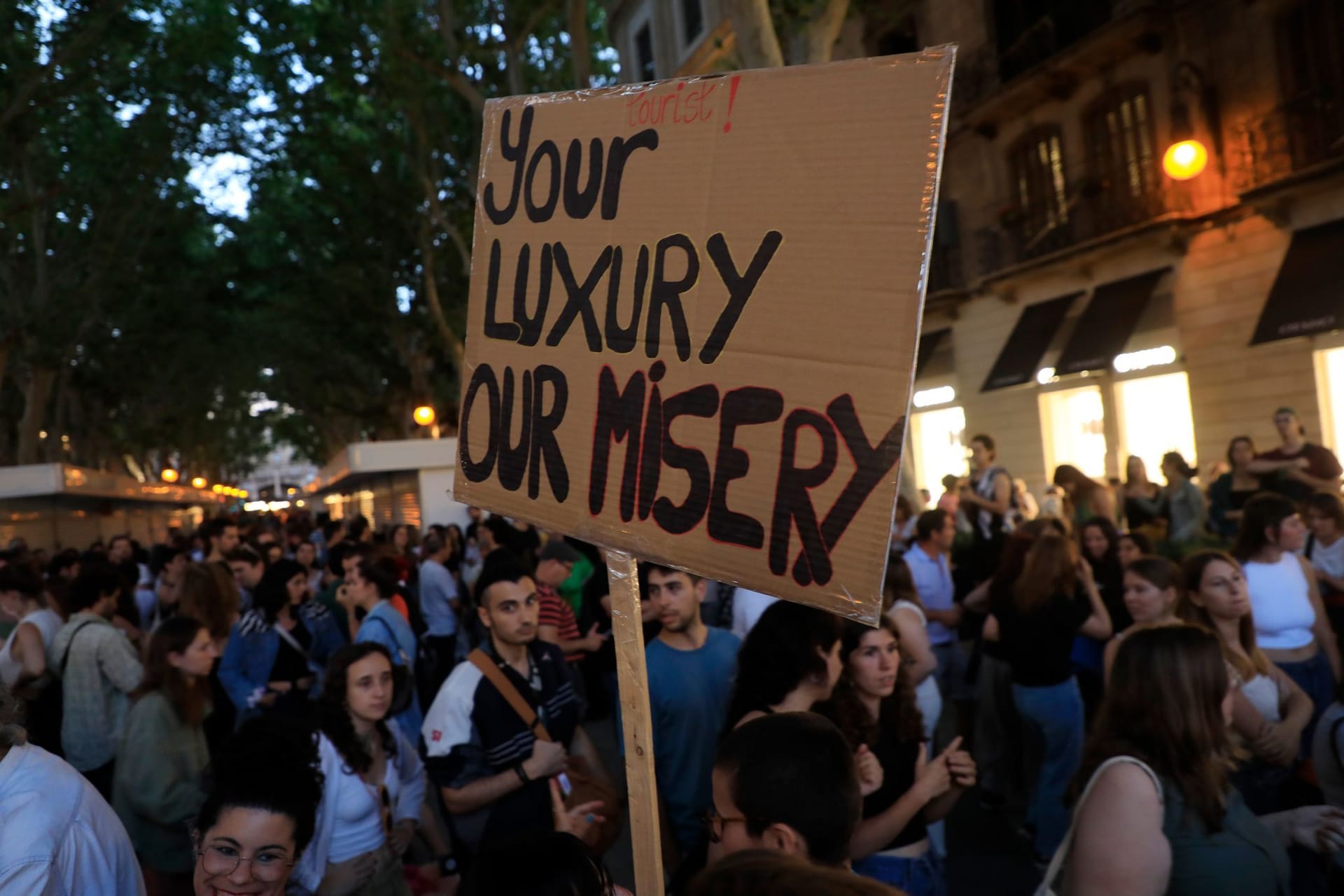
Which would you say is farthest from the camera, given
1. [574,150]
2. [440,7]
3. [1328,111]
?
[440,7]

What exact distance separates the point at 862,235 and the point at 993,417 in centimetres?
2106

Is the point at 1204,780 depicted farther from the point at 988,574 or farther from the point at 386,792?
the point at 988,574

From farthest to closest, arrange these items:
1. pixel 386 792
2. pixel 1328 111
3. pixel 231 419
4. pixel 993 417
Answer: pixel 231 419 < pixel 993 417 < pixel 1328 111 < pixel 386 792

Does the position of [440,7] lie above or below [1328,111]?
above

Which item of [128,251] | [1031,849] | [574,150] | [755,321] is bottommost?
[1031,849]

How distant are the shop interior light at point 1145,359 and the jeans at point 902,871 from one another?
15990mm

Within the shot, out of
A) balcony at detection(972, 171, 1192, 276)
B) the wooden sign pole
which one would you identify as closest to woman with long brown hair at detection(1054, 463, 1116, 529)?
the wooden sign pole

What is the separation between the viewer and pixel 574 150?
120 inches

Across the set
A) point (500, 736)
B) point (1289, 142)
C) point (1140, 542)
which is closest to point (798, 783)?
point (500, 736)

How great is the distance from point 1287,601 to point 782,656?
3.18 meters

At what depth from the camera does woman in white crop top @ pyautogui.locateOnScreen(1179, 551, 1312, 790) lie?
4441 mm

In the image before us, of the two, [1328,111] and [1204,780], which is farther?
[1328,111]

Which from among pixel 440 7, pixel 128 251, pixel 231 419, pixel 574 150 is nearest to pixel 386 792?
pixel 574 150

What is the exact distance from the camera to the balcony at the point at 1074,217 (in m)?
17.7
